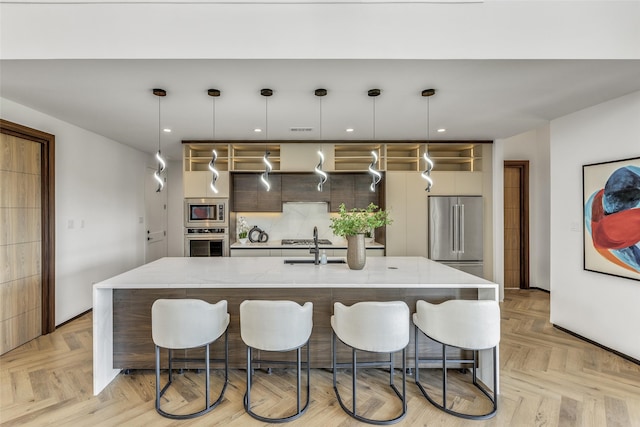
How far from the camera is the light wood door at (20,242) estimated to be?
3061mm

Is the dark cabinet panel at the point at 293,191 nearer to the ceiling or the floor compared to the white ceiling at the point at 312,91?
nearer to the floor

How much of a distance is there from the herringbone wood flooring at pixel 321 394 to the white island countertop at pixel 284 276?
85 centimetres

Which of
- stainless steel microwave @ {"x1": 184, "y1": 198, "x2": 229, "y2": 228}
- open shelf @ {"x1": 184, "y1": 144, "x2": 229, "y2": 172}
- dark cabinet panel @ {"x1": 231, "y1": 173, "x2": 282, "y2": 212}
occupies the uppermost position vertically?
open shelf @ {"x1": 184, "y1": 144, "x2": 229, "y2": 172}

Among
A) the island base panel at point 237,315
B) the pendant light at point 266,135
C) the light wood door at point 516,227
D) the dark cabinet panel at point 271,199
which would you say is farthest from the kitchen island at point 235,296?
the light wood door at point 516,227

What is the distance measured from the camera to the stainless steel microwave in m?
4.82

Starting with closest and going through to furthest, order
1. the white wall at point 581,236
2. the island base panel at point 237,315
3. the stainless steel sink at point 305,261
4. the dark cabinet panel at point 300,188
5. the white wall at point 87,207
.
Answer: the island base panel at point 237,315, the white wall at point 581,236, the stainless steel sink at point 305,261, the white wall at point 87,207, the dark cabinet panel at point 300,188

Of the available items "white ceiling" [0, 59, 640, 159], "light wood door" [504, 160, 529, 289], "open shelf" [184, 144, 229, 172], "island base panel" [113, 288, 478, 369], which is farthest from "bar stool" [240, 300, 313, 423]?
"light wood door" [504, 160, 529, 289]

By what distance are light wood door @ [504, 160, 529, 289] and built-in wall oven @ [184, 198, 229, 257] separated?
4.82m

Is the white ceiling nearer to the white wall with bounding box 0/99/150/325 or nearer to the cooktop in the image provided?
the white wall with bounding box 0/99/150/325

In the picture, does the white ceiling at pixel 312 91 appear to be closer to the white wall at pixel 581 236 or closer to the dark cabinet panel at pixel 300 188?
the white wall at pixel 581 236

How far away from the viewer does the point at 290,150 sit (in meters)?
4.86

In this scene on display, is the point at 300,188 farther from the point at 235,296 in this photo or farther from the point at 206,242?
the point at 235,296
